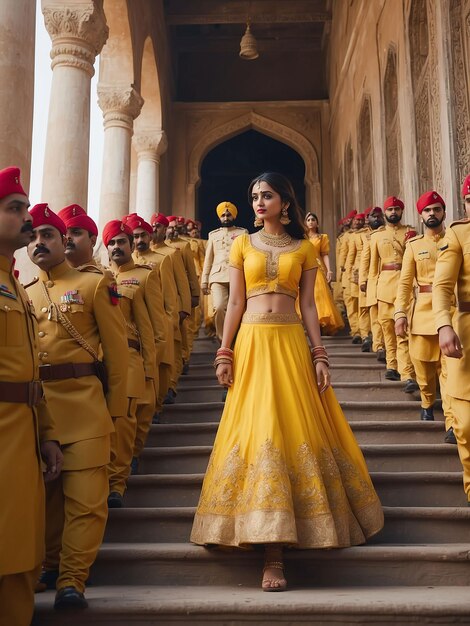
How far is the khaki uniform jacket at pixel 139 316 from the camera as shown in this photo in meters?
4.79

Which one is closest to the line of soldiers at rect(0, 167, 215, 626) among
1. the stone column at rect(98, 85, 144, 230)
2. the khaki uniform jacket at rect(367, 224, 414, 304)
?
the khaki uniform jacket at rect(367, 224, 414, 304)

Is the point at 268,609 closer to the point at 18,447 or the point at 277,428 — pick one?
the point at 277,428

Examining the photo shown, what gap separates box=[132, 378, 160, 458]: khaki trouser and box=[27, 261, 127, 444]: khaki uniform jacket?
5.53 ft

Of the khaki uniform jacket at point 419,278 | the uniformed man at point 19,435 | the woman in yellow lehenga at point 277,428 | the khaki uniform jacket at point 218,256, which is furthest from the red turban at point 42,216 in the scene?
the khaki uniform jacket at point 218,256

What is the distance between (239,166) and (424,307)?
19545 mm

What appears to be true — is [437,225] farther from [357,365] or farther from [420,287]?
[357,365]

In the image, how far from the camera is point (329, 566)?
3.45m

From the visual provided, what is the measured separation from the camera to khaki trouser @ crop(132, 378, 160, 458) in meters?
5.12

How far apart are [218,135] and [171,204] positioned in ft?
8.18

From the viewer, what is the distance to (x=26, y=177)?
5.35 meters

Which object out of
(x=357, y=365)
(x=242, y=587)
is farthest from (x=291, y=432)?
(x=357, y=365)

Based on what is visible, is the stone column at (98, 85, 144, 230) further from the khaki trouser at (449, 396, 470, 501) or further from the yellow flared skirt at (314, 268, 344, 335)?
the khaki trouser at (449, 396, 470, 501)

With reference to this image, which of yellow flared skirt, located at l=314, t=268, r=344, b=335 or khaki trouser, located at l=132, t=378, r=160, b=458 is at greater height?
yellow flared skirt, located at l=314, t=268, r=344, b=335

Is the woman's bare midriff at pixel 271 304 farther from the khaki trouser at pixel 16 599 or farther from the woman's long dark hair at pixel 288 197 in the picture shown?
the khaki trouser at pixel 16 599
